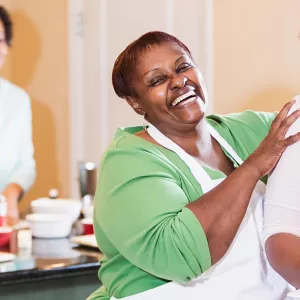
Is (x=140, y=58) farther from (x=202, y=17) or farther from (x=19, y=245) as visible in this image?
(x=202, y=17)

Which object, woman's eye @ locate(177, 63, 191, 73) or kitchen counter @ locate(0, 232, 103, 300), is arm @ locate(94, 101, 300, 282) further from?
kitchen counter @ locate(0, 232, 103, 300)

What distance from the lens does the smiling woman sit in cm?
134

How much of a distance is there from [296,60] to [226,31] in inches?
15.6

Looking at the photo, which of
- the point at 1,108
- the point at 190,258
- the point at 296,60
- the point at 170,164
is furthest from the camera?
the point at 1,108

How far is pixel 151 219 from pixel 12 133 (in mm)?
1841

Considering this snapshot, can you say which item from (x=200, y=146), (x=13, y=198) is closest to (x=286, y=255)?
(x=200, y=146)

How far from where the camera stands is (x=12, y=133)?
10.1 ft

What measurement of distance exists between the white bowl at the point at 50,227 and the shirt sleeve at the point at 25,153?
59cm

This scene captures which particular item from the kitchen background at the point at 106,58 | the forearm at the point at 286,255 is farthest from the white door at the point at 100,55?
the forearm at the point at 286,255

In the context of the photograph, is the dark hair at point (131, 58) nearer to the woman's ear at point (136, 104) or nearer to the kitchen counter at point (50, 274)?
the woman's ear at point (136, 104)

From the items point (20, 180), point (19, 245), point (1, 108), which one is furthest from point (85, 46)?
point (19, 245)

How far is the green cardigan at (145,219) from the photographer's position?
133 cm

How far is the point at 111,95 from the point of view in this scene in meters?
3.68

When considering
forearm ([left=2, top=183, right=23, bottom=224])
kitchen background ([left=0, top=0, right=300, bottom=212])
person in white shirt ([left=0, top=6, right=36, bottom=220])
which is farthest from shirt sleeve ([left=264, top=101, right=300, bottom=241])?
person in white shirt ([left=0, top=6, right=36, bottom=220])
